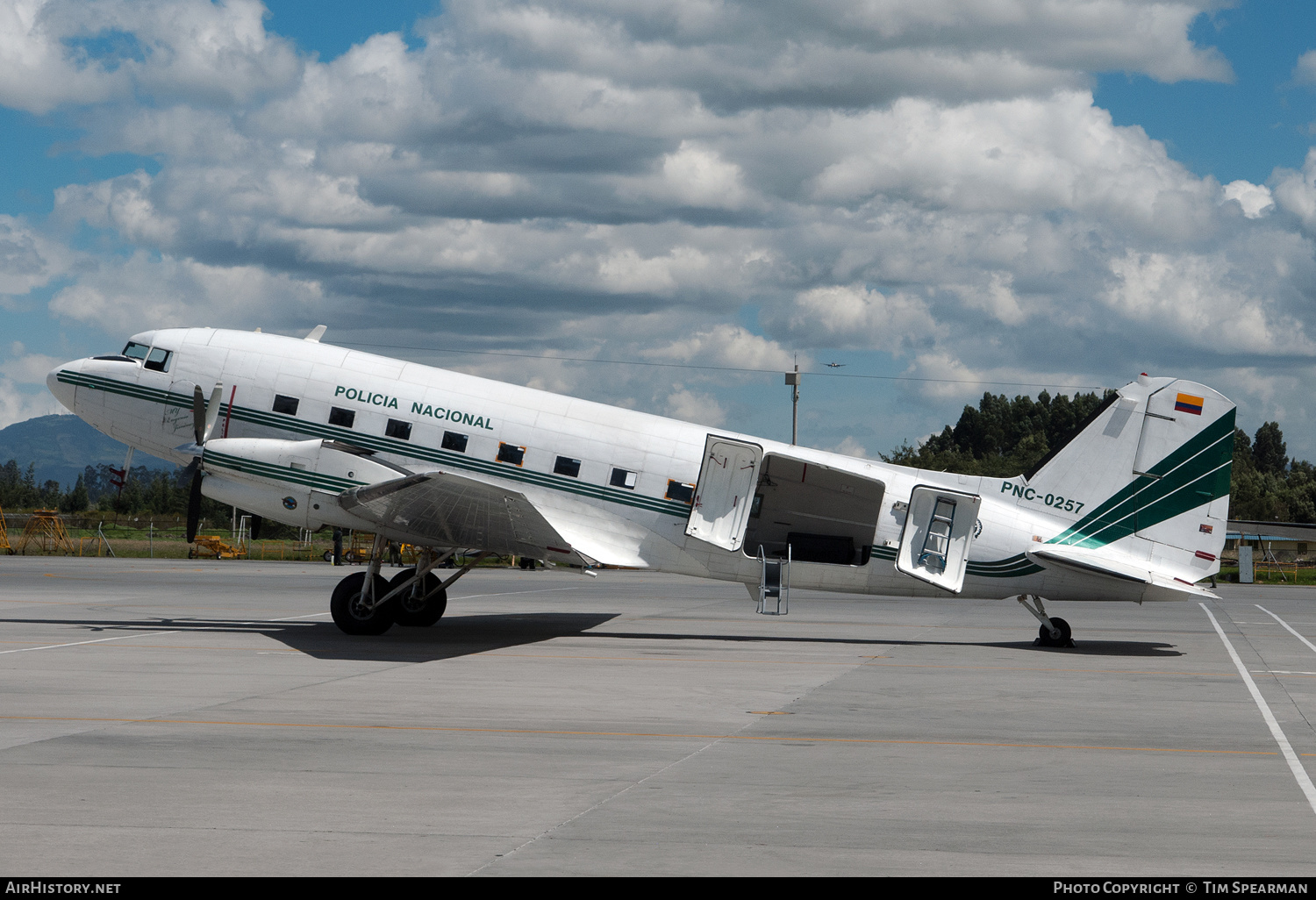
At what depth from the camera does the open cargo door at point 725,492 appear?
20.6 meters

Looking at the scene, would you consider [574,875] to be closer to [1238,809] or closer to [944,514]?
[1238,809]

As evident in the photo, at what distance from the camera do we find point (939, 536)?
20969 millimetres

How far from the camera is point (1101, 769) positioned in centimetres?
1053

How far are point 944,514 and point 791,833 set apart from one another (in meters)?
13.9

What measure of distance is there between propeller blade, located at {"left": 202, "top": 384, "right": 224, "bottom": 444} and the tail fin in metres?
16.0

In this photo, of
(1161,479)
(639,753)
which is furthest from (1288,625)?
(639,753)

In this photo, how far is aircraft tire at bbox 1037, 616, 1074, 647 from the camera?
843 inches

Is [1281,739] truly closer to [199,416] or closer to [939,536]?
[939,536]

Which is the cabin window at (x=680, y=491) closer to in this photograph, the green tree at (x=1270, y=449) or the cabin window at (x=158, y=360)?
the cabin window at (x=158, y=360)

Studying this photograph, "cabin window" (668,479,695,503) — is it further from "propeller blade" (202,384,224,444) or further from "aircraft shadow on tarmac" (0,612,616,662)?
"propeller blade" (202,384,224,444)

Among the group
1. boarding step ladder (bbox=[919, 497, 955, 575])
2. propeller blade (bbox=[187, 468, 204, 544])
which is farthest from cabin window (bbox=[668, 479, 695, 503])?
propeller blade (bbox=[187, 468, 204, 544])

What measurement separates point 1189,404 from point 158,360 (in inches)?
785

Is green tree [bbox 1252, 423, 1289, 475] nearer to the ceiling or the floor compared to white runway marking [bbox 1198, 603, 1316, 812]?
nearer to the ceiling

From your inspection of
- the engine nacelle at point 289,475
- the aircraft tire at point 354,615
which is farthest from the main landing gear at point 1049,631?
the engine nacelle at point 289,475
